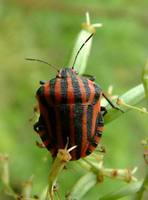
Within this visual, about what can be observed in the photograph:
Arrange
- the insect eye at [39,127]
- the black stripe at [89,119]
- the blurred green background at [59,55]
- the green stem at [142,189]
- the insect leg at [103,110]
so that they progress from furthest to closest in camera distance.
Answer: the blurred green background at [59,55] → the insect leg at [103,110] → the insect eye at [39,127] → the black stripe at [89,119] → the green stem at [142,189]

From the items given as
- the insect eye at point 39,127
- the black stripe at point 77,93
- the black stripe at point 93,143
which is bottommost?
the black stripe at point 93,143

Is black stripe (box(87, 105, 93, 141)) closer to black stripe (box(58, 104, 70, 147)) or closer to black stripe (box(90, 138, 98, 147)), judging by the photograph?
black stripe (box(90, 138, 98, 147))

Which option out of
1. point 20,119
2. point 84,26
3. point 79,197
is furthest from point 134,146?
point 79,197

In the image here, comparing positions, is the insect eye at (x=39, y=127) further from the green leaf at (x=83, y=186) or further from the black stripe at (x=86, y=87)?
the green leaf at (x=83, y=186)

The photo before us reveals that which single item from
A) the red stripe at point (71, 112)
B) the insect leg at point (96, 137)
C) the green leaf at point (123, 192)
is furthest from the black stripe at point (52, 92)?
the green leaf at point (123, 192)

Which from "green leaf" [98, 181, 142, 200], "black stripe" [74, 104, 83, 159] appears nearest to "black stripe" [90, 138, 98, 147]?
"black stripe" [74, 104, 83, 159]

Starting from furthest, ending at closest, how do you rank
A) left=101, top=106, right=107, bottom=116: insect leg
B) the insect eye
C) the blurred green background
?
the blurred green background < left=101, top=106, right=107, bottom=116: insect leg < the insect eye

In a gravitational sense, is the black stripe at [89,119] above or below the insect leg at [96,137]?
above

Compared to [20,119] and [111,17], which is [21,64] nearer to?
[20,119]
